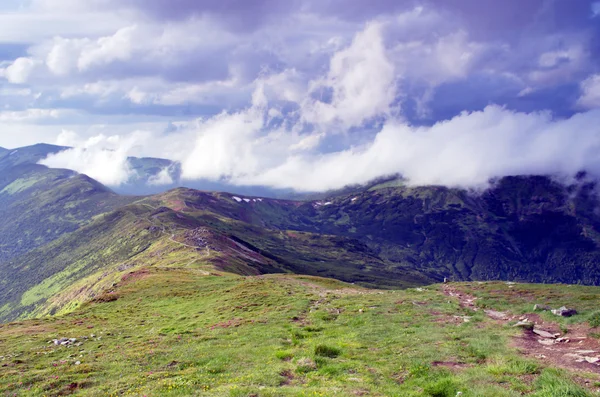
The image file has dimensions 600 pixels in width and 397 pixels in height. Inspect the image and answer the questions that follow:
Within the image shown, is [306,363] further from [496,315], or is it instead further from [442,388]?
[496,315]

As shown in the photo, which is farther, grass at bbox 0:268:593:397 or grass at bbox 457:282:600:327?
grass at bbox 457:282:600:327

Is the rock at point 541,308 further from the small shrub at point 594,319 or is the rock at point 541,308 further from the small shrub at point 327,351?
the small shrub at point 327,351

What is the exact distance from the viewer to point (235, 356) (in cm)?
Result: 2811

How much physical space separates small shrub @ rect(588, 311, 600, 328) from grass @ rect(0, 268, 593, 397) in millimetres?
6058

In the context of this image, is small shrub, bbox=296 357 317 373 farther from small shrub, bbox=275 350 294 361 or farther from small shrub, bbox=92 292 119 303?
small shrub, bbox=92 292 119 303

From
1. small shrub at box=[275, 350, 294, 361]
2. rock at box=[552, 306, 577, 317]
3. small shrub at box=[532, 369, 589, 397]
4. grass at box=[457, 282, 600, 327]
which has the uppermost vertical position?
small shrub at box=[532, 369, 589, 397]

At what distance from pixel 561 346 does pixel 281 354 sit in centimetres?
1869

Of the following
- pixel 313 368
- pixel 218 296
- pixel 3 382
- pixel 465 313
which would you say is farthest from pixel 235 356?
pixel 218 296

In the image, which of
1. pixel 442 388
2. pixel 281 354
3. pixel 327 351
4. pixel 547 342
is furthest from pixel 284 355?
pixel 547 342

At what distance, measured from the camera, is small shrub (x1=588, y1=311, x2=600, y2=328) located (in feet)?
93.3

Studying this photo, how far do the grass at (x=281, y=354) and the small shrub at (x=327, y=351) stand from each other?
7cm

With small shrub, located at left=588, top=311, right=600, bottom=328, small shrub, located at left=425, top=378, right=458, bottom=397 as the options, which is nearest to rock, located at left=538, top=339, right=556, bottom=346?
small shrub, located at left=588, top=311, right=600, bottom=328

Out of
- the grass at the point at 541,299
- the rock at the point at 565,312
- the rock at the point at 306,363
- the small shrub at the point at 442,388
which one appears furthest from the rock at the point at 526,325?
the rock at the point at 306,363

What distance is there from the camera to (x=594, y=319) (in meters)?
29.2
